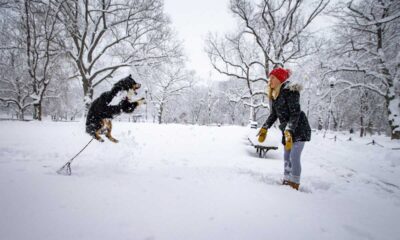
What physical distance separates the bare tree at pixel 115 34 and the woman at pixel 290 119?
1267 centimetres

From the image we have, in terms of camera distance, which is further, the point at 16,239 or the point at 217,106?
the point at 217,106

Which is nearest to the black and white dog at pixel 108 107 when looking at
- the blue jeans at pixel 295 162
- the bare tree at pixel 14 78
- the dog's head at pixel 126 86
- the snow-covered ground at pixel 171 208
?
the dog's head at pixel 126 86

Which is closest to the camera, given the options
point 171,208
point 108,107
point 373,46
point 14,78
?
point 171,208

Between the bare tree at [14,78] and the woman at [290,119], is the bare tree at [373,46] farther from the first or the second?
the bare tree at [14,78]

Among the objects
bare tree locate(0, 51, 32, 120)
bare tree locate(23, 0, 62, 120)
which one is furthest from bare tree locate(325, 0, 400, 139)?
bare tree locate(0, 51, 32, 120)

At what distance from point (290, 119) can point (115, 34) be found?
1608cm

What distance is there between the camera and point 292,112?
3402 millimetres

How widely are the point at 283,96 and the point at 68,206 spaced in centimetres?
346

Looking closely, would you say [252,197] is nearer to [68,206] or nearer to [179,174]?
[179,174]

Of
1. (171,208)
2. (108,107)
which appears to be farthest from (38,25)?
(171,208)

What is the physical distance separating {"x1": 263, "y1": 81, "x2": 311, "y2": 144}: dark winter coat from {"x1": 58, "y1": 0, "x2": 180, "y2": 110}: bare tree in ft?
41.8

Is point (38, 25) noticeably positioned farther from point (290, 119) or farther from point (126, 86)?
point (290, 119)

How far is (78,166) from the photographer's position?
3848 millimetres

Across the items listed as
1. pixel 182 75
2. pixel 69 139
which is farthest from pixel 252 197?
pixel 182 75
